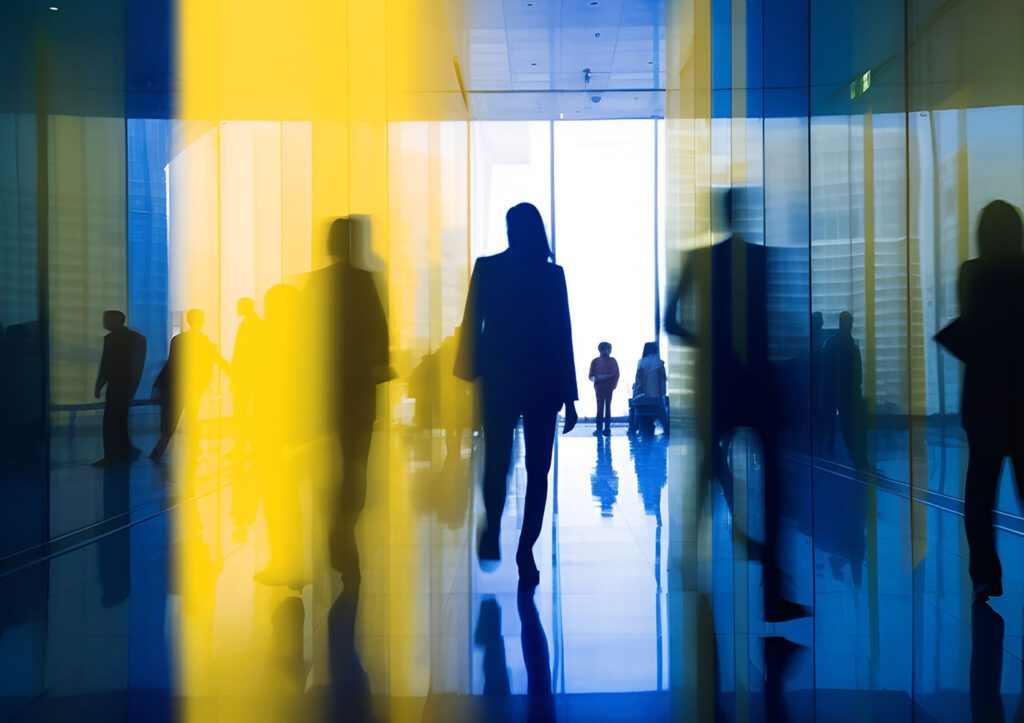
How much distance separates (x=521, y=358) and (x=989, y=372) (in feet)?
4.97

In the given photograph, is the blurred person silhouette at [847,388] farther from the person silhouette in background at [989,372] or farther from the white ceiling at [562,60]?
the white ceiling at [562,60]

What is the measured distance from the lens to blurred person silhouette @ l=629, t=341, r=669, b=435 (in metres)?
2.83

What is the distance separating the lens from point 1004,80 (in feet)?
8.07

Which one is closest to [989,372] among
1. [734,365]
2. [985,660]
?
[734,365]

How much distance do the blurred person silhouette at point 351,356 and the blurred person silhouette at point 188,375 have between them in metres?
0.40

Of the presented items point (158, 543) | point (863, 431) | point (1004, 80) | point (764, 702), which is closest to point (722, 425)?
point (863, 431)

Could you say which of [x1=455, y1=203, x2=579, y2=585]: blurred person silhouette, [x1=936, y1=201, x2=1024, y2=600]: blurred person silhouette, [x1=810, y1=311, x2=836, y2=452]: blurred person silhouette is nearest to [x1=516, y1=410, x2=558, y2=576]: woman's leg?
[x1=455, y1=203, x2=579, y2=585]: blurred person silhouette

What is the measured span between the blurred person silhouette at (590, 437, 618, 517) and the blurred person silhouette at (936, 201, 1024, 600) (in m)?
1.13

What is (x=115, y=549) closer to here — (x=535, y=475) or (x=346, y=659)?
(x=346, y=659)

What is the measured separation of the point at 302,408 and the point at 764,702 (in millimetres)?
1827

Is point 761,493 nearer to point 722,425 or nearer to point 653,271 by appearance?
point 722,425

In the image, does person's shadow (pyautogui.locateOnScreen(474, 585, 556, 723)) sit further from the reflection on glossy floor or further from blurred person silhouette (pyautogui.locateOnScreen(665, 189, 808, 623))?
blurred person silhouette (pyautogui.locateOnScreen(665, 189, 808, 623))

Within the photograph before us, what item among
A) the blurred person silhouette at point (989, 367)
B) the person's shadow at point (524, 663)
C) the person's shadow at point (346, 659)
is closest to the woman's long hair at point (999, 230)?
the blurred person silhouette at point (989, 367)

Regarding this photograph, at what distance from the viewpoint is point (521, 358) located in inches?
112
